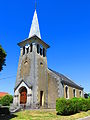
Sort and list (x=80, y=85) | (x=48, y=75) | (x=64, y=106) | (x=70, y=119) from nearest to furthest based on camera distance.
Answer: (x=70, y=119), (x=64, y=106), (x=48, y=75), (x=80, y=85)

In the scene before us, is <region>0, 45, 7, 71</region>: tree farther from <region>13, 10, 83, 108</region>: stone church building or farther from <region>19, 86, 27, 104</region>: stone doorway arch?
<region>19, 86, 27, 104</region>: stone doorway arch

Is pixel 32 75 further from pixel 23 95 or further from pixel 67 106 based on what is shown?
pixel 67 106

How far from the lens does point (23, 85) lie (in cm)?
2262

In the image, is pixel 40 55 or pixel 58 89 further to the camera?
pixel 40 55

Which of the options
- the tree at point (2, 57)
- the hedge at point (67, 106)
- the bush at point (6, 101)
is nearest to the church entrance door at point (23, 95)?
the hedge at point (67, 106)

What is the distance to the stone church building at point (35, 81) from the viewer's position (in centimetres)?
2195

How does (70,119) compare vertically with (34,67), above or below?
below

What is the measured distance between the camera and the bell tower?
21797 mm

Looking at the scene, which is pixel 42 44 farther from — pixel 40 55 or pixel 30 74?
pixel 30 74

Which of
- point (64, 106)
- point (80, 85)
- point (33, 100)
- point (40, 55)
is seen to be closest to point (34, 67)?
point (40, 55)

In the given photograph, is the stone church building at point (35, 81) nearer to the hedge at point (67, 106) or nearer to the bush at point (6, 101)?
the hedge at point (67, 106)

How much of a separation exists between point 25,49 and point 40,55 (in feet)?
9.76

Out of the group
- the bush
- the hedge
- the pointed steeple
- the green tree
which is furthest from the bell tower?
the bush

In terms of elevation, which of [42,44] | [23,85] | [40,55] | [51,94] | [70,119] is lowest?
[70,119]
